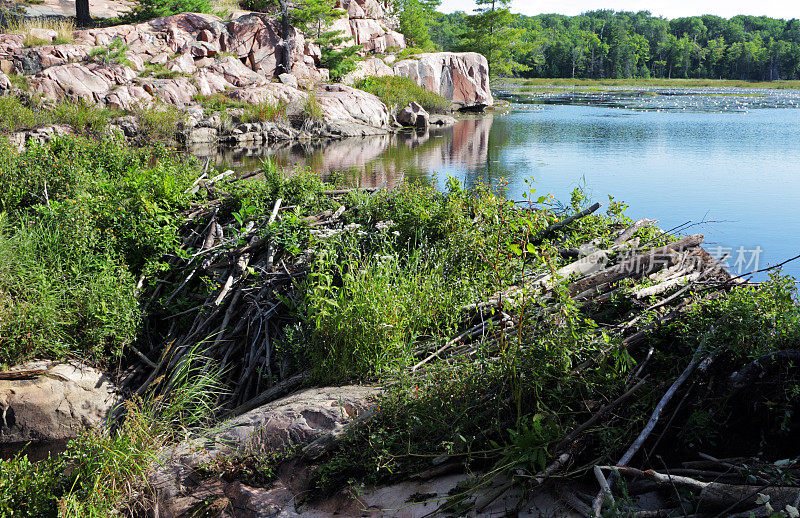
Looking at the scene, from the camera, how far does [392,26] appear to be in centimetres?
5012

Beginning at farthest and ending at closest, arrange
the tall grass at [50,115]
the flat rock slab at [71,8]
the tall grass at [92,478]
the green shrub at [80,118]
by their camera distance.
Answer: the flat rock slab at [71,8]
the green shrub at [80,118]
the tall grass at [50,115]
the tall grass at [92,478]

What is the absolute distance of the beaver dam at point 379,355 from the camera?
319 centimetres

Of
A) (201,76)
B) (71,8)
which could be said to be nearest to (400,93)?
(201,76)

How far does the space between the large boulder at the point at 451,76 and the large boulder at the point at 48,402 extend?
36.4 m

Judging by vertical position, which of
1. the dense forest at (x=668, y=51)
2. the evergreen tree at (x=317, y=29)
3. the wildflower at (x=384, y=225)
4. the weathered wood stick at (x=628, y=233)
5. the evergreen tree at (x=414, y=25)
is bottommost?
the weathered wood stick at (x=628, y=233)

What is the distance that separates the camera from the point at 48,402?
543 cm

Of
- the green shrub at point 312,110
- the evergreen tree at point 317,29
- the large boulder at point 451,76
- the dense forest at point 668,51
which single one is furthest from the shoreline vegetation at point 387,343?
the dense forest at point 668,51

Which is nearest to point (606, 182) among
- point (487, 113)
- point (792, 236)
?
point (792, 236)

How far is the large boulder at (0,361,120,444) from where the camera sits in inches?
211

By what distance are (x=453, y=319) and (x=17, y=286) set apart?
4506 mm

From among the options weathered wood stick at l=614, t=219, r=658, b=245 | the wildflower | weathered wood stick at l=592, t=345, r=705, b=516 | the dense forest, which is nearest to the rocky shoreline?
the wildflower

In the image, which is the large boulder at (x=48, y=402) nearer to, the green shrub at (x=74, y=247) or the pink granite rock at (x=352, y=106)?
the green shrub at (x=74, y=247)

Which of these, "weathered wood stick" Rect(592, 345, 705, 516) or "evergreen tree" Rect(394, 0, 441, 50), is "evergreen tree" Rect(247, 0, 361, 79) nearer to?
"evergreen tree" Rect(394, 0, 441, 50)

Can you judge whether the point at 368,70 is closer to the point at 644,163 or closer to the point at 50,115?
the point at 50,115
